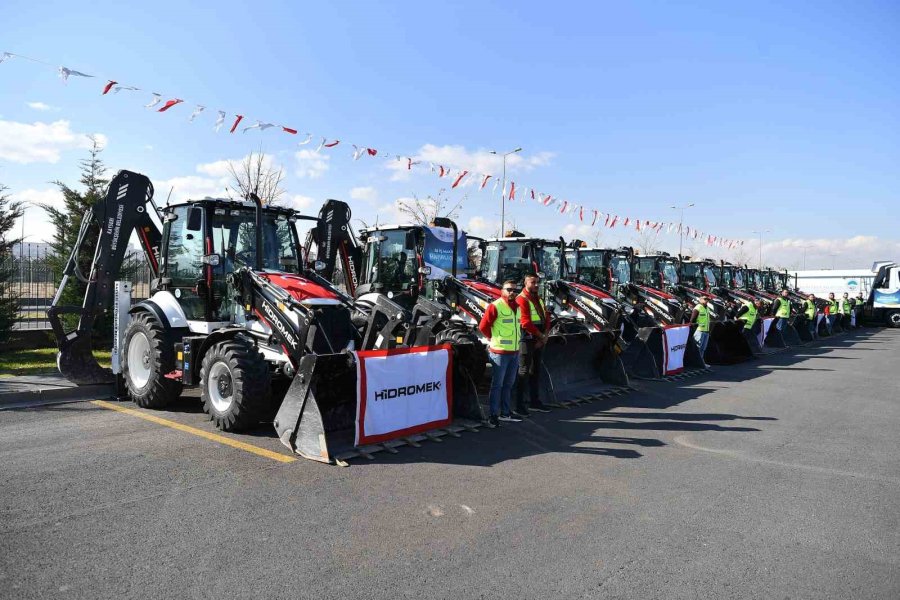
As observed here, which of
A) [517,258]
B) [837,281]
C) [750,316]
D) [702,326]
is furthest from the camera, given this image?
[837,281]

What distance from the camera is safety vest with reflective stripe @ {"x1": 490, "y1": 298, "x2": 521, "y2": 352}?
308 inches

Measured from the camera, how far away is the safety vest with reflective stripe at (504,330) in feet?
25.6

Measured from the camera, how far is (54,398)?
8.78 meters

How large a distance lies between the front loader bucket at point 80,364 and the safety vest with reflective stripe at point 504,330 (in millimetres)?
5922

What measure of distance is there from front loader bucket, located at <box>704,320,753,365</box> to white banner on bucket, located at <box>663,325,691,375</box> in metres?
3.05

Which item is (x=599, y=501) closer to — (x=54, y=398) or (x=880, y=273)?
(x=54, y=398)

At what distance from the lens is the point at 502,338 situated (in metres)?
7.83

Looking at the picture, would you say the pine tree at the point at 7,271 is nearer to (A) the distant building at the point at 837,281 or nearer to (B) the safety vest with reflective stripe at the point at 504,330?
(B) the safety vest with reflective stripe at the point at 504,330

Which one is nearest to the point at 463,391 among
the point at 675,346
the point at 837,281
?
the point at 675,346

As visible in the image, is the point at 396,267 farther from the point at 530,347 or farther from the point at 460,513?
the point at 460,513

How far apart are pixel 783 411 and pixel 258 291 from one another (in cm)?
778

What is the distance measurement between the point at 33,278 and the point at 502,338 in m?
12.2

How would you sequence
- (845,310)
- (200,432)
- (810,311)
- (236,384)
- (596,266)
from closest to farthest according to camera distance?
(236,384) < (200,432) < (596,266) < (810,311) < (845,310)

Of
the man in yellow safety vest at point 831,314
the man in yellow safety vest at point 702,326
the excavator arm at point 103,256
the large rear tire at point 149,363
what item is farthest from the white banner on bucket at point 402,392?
the man in yellow safety vest at point 831,314
